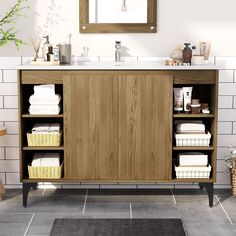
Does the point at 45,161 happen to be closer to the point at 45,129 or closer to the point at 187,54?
the point at 45,129

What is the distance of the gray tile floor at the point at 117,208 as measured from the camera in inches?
171

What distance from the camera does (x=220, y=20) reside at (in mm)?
5055

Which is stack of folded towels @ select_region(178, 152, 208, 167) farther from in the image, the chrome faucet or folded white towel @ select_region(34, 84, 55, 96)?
folded white towel @ select_region(34, 84, 55, 96)

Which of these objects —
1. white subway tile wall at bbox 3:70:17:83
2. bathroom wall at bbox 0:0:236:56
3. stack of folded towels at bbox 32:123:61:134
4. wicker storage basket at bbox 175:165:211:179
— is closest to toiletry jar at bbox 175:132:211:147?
wicker storage basket at bbox 175:165:211:179

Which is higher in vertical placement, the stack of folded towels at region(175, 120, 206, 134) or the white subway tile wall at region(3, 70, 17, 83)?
the white subway tile wall at region(3, 70, 17, 83)

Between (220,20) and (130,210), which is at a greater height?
(220,20)

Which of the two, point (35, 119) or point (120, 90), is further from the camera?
point (35, 119)

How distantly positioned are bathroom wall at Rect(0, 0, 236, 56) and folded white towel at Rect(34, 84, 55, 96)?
0.56 meters

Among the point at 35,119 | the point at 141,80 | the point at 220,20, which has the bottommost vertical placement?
the point at 35,119

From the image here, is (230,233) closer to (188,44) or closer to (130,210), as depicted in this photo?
(130,210)

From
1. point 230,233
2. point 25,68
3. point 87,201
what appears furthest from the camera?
point 87,201

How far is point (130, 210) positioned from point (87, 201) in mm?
433

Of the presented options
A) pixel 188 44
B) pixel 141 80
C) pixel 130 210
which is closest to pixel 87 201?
pixel 130 210

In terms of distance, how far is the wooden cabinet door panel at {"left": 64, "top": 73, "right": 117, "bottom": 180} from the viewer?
4.62 m
